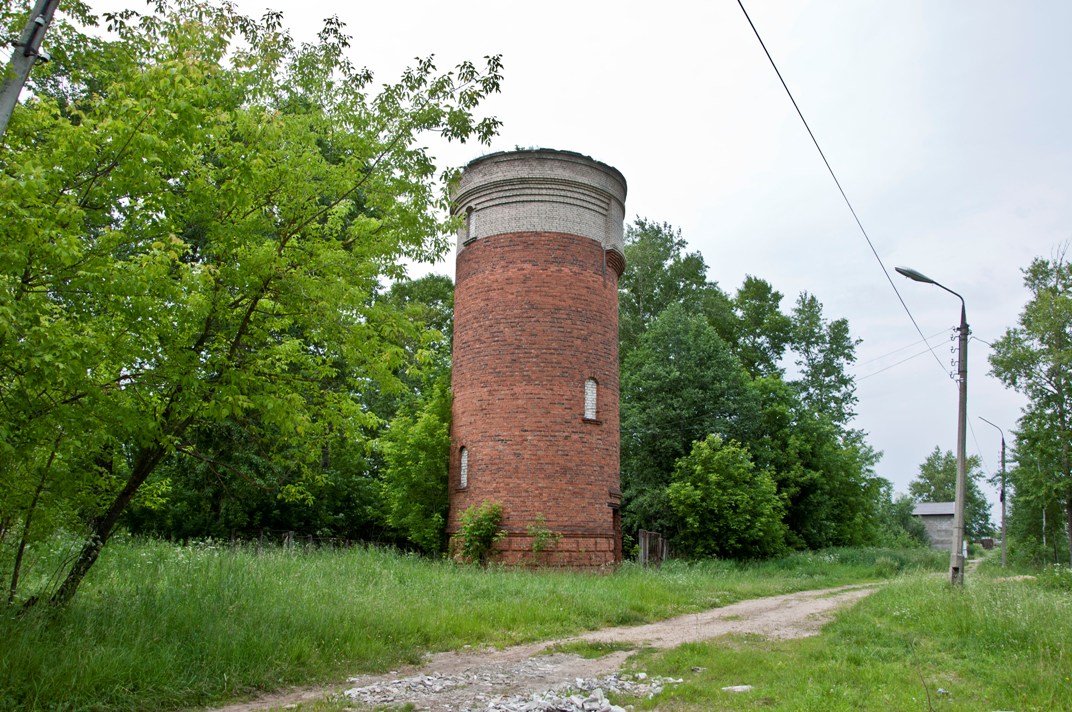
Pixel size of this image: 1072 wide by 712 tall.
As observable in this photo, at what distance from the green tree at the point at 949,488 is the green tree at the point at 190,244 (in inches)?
3662

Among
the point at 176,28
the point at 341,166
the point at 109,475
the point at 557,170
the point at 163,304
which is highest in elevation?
the point at 557,170

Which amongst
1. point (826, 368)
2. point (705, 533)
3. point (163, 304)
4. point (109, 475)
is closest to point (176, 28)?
point (163, 304)

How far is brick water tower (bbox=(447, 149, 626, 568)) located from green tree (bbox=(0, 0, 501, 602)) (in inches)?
337

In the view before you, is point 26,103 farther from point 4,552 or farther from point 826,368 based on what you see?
point 826,368

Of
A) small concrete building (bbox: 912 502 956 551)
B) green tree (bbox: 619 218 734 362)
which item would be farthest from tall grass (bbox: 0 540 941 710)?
small concrete building (bbox: 912 502 956 551)

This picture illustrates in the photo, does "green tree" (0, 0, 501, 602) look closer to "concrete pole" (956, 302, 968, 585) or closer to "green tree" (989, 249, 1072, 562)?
"concrete pole" (956, 302, 968, 585)

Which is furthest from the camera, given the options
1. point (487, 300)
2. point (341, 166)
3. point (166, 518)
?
point (166, 518)

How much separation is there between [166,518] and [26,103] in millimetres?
15463

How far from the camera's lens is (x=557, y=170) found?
61.3ft

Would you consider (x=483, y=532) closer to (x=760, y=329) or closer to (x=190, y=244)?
(x=190, y=244)

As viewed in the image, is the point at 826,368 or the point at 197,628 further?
the point at 826,368

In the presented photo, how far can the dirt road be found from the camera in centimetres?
650

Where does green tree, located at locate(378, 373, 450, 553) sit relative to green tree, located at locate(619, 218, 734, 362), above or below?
below

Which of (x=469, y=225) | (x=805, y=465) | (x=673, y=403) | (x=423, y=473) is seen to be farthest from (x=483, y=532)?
(x=805, y=465)
